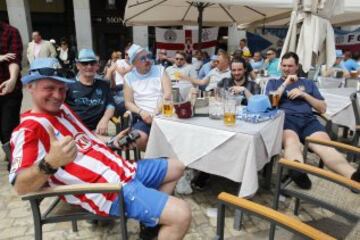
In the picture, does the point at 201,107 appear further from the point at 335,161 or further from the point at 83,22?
the point at 83,22

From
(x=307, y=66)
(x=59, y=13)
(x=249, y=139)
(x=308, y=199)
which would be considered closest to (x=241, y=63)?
(x=307, y=66)

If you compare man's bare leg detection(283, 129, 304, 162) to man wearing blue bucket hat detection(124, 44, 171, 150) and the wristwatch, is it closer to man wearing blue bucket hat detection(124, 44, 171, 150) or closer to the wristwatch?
man wearing blue bucket hat detection(124, 44, 171, 150)

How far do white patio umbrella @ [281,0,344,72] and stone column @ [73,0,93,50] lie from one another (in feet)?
34.9

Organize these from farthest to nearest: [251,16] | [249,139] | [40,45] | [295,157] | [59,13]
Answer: [59,13], [40,45], [251,16], [295,157], [249,139]

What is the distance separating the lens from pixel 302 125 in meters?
2.95

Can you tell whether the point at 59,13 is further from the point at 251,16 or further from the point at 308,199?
the point at 308,199

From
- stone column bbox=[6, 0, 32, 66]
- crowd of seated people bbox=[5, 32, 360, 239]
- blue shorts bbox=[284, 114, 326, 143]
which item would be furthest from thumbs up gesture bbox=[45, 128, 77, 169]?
stone column bbox=[6, 0, 32, 66]

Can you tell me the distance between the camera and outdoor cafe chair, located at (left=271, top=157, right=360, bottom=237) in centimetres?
171

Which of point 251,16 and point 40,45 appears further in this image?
point 40,45

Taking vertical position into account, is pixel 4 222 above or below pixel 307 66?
below

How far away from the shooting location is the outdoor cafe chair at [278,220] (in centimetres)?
122

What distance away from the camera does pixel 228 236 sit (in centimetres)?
232

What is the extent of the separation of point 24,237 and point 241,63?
2473mm

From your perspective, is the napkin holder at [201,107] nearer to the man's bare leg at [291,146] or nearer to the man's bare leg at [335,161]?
the man's bare leg at [291,146]
